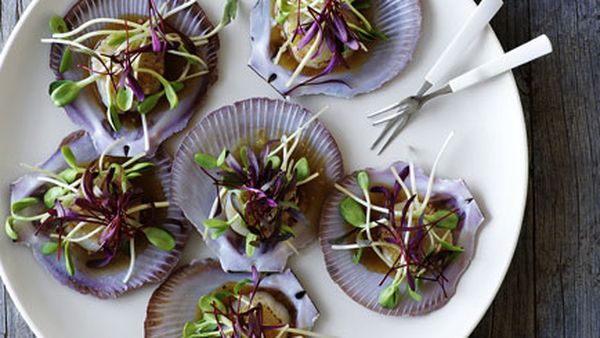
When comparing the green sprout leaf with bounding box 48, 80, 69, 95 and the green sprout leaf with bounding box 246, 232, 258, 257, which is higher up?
the green sprout leaf with bounding box 48, 80, 69, 95

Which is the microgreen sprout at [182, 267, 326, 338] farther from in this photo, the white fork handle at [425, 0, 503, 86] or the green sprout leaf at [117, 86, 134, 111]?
the white fork handle at [425, 0, 503, 86]

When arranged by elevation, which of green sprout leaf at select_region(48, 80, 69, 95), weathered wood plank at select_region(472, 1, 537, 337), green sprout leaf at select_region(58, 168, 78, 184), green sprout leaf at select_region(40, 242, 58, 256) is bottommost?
weathered wood plank at select_region(472, 1, 537, 337)

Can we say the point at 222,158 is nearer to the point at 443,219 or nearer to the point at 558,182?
the point at 443,219

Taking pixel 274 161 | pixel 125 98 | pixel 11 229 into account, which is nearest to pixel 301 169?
pixel 274 161

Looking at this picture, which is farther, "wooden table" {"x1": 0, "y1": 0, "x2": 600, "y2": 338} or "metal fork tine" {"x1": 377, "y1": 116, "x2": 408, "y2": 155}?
"wooden table" {"x1": 0, "y1": 0, "x2": 600, "y2": 338}

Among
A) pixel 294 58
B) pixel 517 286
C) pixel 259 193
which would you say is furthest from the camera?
pixel 517 286

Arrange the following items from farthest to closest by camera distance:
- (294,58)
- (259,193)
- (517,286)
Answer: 1. (517,286)
2. (294,58)
3. (259,193)

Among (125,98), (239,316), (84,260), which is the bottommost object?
(239,316)

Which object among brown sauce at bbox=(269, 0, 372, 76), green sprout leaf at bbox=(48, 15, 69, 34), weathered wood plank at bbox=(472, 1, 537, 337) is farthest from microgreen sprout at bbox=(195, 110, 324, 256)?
weathered wood plank at bbox=(472, 1, 537, 337)
